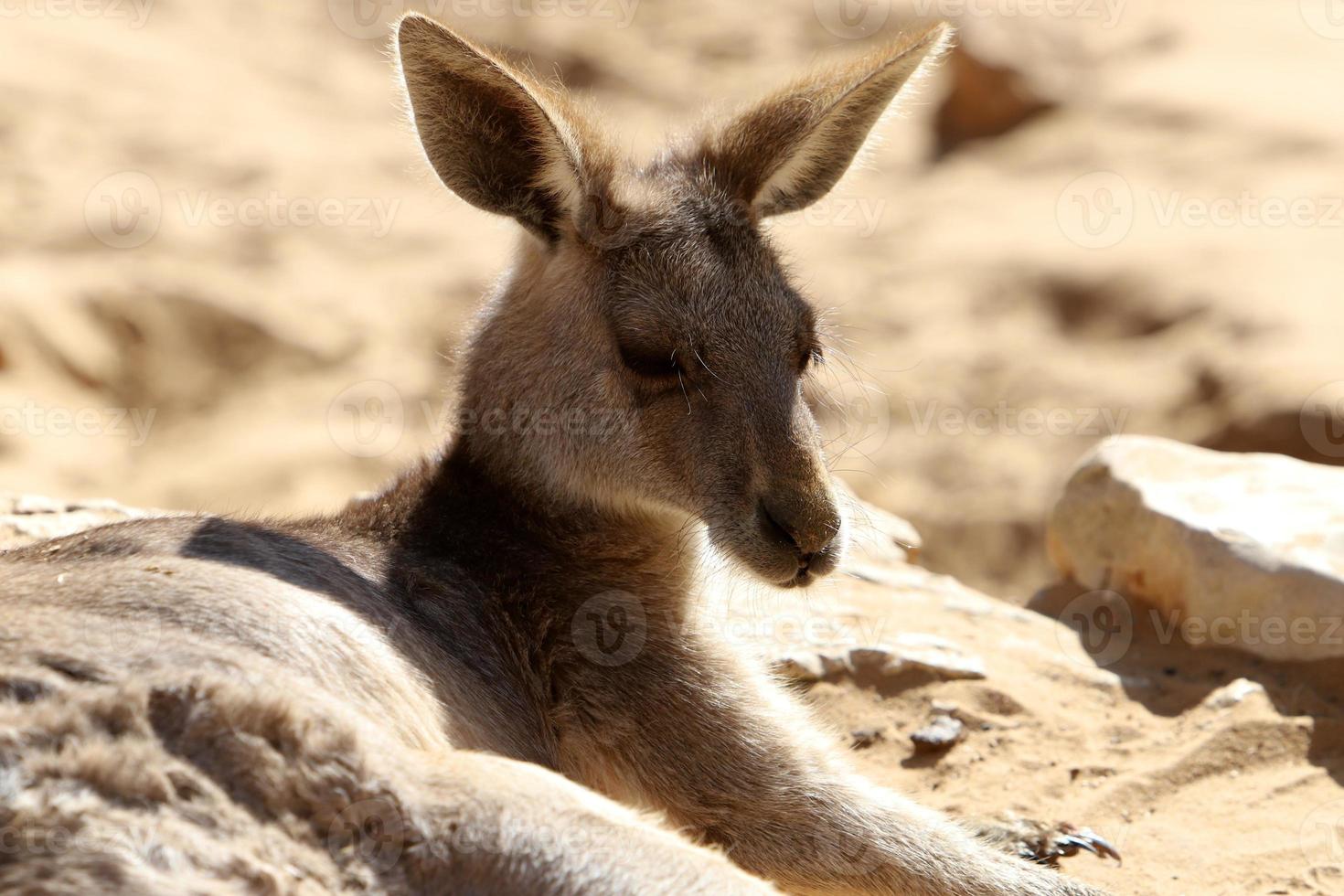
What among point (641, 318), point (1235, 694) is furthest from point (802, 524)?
point (1235, 694)

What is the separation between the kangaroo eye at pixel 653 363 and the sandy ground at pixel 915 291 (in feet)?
2.90

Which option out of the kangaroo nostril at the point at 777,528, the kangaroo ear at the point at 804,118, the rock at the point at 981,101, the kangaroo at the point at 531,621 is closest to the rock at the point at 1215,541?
the kangaroo at the point at 531,621

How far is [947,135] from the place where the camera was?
13.3 meters

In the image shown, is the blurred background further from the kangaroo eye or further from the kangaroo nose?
the kangaroo nose

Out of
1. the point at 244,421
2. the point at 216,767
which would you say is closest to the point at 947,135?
the point at 244,421

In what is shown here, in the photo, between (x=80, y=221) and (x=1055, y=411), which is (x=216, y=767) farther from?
(x=80, y=221)

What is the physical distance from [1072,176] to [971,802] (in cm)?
814

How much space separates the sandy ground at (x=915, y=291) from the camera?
5262mm

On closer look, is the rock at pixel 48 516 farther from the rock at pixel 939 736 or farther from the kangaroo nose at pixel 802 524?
the rock at pixel 939 736

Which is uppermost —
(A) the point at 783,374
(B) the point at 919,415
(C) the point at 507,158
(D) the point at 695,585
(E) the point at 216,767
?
(C) the point at 507,158

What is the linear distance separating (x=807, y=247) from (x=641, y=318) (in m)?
8.02

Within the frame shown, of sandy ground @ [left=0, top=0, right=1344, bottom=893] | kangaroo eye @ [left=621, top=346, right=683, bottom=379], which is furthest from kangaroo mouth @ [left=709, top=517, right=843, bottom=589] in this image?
sandy ground @ [left=0, top=0, right=1344, bottom=893]

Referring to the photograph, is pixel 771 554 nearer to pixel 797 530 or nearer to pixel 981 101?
pixel 797 530

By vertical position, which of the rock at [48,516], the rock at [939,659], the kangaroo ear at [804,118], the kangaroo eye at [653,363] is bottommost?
the rock at [939,659]
